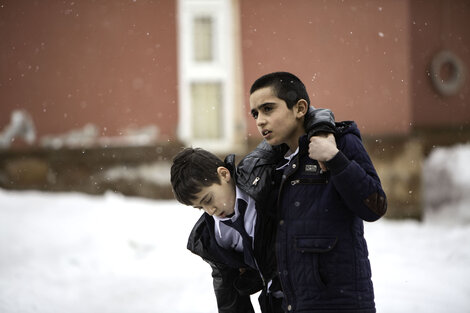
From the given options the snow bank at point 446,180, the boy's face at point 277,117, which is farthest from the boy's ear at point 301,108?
the snow bank at point 446,180

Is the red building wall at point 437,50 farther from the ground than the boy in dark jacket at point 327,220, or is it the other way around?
the red building wall at point 437,50

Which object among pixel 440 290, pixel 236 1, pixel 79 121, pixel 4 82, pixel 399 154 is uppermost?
pixel 236 1

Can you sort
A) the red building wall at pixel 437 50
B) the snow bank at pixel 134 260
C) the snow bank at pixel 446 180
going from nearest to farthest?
the snow bank at pixel 134 260
the snow bank at pixel 446 180
the red building wall at pixel 437 50

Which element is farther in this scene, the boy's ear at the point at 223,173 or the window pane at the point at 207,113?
the window pane at the point at 207,113

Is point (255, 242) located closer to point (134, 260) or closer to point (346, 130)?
point (346, 130)

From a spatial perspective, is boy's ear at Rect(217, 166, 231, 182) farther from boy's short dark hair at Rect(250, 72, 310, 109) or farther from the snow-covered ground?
the snow-covered ground

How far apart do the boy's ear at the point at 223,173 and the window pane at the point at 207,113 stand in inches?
176

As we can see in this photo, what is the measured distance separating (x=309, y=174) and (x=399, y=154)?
191 inches

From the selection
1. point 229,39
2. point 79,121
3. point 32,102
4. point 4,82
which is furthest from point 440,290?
point 4,82

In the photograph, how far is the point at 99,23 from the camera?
20.9 ft

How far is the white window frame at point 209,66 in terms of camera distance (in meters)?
6.31

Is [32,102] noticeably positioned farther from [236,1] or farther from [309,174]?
[309,174]

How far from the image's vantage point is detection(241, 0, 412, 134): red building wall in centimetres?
622

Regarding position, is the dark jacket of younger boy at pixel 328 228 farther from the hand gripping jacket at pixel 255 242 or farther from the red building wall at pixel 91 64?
the red building wall at pixel 91 64
